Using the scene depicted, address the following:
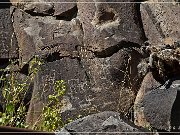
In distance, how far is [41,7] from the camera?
5652 millimetres

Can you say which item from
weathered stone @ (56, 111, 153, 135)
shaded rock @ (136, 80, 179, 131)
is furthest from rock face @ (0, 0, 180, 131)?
weathered stone @ (56, 111, 153, 135)

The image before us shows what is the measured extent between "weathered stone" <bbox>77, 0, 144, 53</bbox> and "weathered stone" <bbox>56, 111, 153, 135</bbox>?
1.89 meters

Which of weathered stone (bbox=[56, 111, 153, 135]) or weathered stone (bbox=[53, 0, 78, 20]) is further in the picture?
weathered stone (bbox=[53, 0, 78, 20])

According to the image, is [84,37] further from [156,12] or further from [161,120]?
[161,120]

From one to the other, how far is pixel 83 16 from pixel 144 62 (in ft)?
3.04

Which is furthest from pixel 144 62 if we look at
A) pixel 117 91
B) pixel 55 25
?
pixel 55 25

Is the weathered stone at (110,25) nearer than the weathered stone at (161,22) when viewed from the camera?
No

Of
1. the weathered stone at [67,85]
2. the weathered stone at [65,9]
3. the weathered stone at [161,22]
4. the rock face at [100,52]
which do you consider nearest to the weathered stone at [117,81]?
the rock face at [100,52]

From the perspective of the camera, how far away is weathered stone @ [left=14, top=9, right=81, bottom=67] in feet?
17.5

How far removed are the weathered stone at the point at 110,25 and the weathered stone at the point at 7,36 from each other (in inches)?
42.5

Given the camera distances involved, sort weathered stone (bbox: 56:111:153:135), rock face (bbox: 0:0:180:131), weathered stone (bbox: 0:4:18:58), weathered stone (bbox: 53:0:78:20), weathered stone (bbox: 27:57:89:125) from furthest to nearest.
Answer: weathered stone (bbox: 0:4:18:58) < weathered stone (bbox: 53:0:78:20) < weathered stone (bbox: 27:57:89:125) < rock face (bbox: 0:0:180:131) < weathered stone (bbox: 56:111:153:135)

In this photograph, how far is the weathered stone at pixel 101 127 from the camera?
10.2 feet

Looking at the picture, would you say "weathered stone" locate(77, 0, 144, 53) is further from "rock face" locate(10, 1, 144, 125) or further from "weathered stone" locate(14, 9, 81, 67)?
"weathered stone" locate(14, 9, 81, 67)

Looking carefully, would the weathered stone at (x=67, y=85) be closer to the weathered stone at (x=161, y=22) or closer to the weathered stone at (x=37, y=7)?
the weathered stone at (x=37, y=7)
